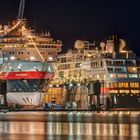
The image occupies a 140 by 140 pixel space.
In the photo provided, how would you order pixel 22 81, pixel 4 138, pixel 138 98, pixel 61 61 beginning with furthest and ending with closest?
pixel 61 61
pixel 138 98
pixel 22 81
pixel 4 138

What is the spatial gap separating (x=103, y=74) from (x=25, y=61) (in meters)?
16.3

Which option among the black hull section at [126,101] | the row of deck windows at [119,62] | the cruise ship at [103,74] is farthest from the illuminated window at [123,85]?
the row of deck windows at [119,62]

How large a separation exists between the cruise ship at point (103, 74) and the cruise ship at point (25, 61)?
180 inches

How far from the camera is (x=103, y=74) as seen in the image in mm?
150625

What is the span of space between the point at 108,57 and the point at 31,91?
687 inches

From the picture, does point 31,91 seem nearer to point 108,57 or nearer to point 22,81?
point 22,81

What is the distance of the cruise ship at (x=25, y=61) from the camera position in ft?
465

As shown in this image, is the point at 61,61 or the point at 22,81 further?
the point at 61,61

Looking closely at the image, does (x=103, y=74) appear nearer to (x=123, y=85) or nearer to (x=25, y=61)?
(x=123, y=85)

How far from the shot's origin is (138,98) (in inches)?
5960

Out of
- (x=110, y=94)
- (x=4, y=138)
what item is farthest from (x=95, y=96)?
(x=4, y=138)

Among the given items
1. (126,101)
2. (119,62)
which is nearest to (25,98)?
(126,101)

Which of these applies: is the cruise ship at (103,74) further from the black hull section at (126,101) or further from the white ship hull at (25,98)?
the white ship hull at (25,98)

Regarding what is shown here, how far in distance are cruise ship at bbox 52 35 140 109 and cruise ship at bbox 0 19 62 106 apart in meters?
4.58
